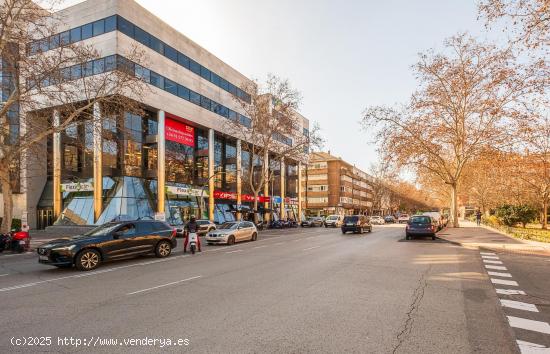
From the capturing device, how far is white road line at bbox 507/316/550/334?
17.6 feet

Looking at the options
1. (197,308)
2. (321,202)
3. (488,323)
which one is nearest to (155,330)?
(197,308)

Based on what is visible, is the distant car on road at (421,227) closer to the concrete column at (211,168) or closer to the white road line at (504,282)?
the white road line at (504,282)

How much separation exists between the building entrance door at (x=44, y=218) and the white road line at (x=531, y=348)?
43379 millimetres

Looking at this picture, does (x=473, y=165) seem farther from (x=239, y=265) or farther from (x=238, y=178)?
(x=239, y=265)

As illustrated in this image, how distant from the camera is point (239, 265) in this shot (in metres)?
12.0

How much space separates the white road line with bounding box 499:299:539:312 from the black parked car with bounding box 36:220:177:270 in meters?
11.9

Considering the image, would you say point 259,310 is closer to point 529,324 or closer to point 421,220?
point 529,324

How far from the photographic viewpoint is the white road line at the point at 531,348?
450 cm

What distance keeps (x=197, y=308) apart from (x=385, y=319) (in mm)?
3364

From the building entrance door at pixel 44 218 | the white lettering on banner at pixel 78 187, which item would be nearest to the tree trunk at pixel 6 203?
the white lettering on banner at pixel 78 187

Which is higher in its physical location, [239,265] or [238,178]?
[238,178]

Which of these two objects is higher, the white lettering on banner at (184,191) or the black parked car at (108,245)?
the white lettering on banner at (184,191)

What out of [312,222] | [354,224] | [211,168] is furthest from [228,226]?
[312,222]

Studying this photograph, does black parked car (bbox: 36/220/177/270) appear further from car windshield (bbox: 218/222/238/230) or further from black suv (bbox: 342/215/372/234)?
black suv (bbox: 342/215/372/234)
